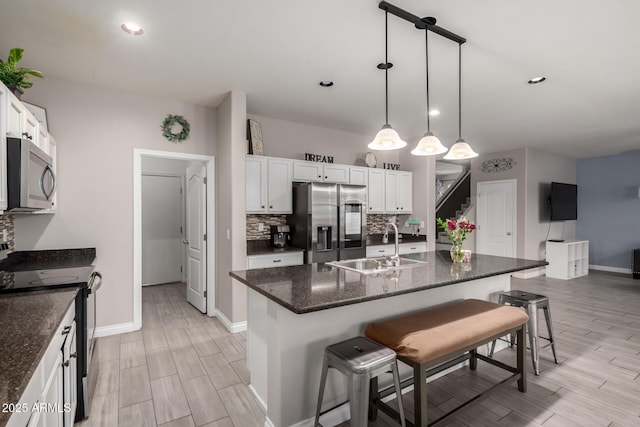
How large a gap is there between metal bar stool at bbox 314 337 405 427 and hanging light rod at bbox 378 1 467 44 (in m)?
2.13

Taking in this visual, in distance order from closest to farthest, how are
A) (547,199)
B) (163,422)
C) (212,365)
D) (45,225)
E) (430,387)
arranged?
1. (163,422)
2. (430,387)
3. (212,365)
4. (45,225)
5. (547,199)

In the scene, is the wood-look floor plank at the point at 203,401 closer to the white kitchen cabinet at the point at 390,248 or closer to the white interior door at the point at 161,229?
the white kitchen cabinet at the point at 390,248

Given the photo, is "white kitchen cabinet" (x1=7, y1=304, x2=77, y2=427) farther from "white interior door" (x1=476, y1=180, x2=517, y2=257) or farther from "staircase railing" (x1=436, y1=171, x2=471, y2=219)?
"staircase railing" (x1=436, y1=171, x2=471, y2=219)

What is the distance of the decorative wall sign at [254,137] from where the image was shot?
13.2ft

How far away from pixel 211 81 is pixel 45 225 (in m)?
2.21

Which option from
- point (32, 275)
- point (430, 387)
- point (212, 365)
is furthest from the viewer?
point (212, 365)

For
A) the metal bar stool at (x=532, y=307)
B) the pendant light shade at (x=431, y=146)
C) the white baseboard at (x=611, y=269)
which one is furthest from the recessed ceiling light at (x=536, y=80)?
the white baseboard at (x=611, y=269)

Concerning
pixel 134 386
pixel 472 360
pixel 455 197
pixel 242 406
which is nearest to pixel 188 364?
pixel 134 386

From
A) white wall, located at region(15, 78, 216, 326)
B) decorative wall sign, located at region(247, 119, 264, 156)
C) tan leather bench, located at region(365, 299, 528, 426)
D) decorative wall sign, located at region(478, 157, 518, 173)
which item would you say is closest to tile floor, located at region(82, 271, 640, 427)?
tan leather bench, located at region(365, 299, 528, 426)

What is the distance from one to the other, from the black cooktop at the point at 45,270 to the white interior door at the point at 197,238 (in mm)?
1225

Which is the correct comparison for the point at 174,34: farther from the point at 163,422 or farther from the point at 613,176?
the point at 613,176

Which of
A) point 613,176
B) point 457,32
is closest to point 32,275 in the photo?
point 457,32

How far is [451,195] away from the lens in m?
8.69

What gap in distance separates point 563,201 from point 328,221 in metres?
6.04
